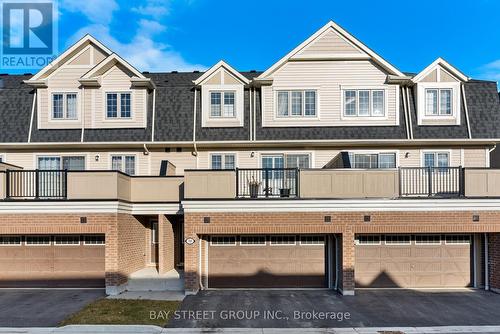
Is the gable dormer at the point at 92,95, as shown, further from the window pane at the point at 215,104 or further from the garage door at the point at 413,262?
the garage door at the point at 413,262

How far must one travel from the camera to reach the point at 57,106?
16.1 metres

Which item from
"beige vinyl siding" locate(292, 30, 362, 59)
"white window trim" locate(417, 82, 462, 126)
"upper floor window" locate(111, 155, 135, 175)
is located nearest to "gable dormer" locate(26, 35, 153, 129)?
"upper floor window" locate(111, 155, 135, 175)

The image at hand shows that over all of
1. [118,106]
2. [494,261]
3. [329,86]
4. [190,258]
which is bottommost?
[494,261]

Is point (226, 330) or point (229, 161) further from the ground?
point (229, 161)

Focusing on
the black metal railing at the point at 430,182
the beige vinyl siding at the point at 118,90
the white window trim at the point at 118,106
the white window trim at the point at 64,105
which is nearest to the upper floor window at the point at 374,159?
the black metal railing at the point at 430,182

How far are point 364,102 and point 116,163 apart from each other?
11138 millimetres

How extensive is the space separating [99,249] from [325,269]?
8.58 m

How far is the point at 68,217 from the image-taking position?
40.2ft

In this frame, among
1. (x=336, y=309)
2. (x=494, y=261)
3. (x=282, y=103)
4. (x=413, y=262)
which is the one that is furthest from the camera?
(x=282, y=103)

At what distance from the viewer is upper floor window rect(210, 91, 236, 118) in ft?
52.2

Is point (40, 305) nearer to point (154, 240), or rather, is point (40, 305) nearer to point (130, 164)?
point (154, 240)

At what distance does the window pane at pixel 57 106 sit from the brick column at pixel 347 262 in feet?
43.0

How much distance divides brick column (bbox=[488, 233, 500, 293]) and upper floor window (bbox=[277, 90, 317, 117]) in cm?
818

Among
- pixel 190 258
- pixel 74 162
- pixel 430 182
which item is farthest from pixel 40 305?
pixel 430 182
